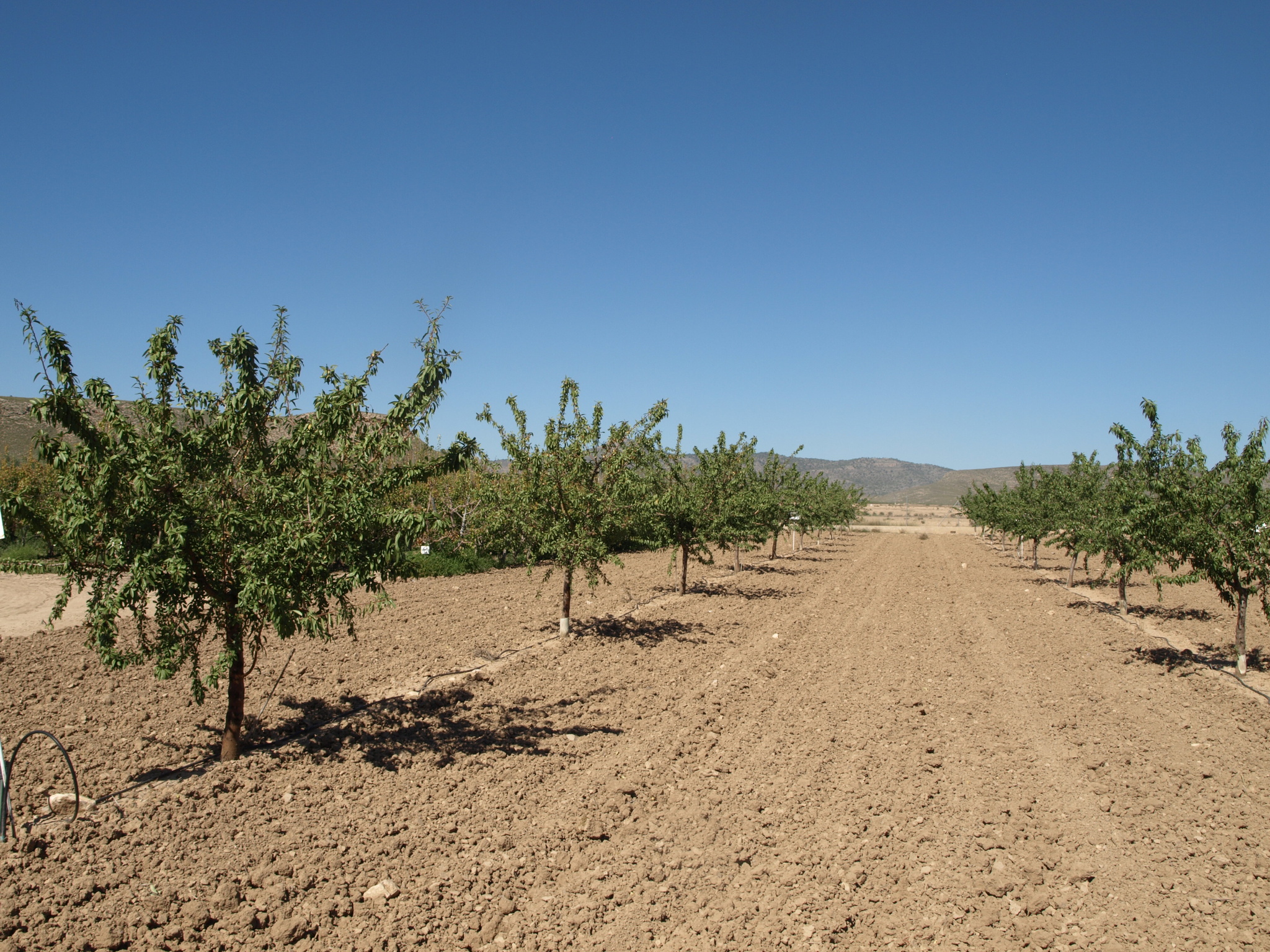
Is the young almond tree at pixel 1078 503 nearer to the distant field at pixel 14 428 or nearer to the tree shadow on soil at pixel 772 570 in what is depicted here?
the tree shadow on soil at pixel 772 570

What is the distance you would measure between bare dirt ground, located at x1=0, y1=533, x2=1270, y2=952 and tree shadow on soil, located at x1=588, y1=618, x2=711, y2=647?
112 centimetres

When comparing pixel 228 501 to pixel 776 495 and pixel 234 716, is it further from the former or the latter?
pixel 776 495

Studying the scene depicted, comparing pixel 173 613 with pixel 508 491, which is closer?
pixel 173 613

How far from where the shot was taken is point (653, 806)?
7.12 m

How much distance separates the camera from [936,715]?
33.2 ft

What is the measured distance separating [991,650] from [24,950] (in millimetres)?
14965

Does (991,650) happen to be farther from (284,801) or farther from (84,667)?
(84,667)

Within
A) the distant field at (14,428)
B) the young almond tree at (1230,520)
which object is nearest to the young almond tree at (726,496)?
the young almond tree at (1230,520)

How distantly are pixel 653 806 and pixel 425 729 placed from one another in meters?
3.43

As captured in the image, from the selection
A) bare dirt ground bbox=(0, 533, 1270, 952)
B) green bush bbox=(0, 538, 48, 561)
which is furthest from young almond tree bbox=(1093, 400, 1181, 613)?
green bush bbox=(0, 538, 48, 561)

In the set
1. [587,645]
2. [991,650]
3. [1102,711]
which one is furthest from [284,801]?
[991,650]

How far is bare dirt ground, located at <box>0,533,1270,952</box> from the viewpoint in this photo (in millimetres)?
5238

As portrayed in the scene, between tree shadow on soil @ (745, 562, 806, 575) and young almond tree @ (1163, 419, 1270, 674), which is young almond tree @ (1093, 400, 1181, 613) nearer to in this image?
young almond tree @ (1163, 419, 1270, 674)

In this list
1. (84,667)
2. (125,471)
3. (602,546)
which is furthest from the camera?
(602,546)
